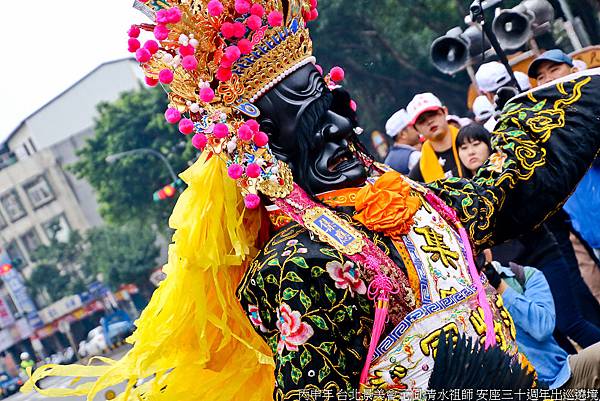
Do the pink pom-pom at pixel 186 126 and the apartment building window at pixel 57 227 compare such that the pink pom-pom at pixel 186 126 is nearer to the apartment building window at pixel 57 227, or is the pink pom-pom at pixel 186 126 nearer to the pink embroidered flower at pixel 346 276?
the pink embroidered flower at pixel 346 276

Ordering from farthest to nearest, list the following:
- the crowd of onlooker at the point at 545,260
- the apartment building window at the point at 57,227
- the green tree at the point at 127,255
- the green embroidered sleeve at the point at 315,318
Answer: the apartment building window at the point at 57,227, the green tree at the point at 127,255, the crowd of onlooker at the point at 545,260, the green embroidered sleeve at the point at 315,318

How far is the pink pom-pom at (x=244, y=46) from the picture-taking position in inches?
93.7

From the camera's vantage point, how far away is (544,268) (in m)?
4.66

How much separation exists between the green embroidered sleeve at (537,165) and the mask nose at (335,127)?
36 centimetres

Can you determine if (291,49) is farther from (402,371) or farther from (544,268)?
(544,268)

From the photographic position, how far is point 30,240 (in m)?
51.5

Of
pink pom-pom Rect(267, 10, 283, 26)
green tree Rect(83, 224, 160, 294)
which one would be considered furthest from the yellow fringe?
green tree Rect(83, 224, 160, 294)

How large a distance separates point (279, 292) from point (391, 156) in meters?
4.09

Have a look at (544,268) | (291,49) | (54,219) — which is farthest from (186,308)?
(54,219)

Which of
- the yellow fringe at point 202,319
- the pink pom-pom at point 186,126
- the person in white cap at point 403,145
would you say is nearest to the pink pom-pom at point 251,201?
the yellow fringe at point 202,319

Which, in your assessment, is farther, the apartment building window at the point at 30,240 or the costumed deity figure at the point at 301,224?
the apartment building window at the point at 30,240

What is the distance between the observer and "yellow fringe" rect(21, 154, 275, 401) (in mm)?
2512

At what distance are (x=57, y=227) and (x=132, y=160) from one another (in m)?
22.5

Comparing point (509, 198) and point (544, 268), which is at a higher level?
point (509, 198)
